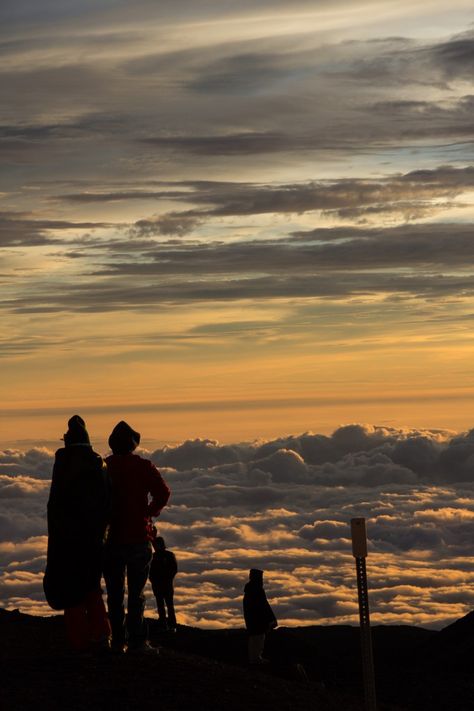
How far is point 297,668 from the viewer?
1919cm

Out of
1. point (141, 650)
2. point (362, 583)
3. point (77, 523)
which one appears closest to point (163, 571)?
point (141, 650)

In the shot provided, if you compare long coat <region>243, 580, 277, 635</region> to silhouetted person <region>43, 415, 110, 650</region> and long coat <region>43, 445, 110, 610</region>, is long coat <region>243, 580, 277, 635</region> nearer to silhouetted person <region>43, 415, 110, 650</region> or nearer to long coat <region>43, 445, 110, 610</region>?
silhouetted person <region>43, 415, 110, 650</region>

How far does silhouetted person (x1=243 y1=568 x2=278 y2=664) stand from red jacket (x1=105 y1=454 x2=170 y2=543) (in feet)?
16.9

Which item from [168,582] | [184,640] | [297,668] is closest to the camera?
[297,668]

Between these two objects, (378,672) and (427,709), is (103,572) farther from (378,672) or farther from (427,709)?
(378,672)

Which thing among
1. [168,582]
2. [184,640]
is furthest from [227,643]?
[168,582]

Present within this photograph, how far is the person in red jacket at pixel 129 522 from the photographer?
45.4 ft

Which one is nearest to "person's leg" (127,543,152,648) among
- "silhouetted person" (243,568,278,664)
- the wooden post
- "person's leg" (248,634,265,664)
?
the wooden post

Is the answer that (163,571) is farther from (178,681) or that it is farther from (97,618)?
(178,681)

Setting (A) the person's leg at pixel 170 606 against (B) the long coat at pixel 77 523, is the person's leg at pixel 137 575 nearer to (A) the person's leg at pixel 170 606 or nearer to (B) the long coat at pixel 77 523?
(B) the long coat at pixel 77 523

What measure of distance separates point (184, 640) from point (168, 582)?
383 cm

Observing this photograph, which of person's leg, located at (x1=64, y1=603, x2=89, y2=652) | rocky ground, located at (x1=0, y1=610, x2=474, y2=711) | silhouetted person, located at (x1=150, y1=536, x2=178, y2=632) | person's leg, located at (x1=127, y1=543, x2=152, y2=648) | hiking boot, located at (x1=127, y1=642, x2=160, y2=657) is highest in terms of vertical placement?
silhouetted person, located at (x1=150, y1=536, x2=178, y2=632)

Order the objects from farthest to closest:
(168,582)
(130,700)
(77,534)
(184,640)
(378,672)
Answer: (378,672)
(184,640)
(168,582)
(77,534)
(130,700)

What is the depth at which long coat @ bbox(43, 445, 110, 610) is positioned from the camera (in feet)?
45.3
